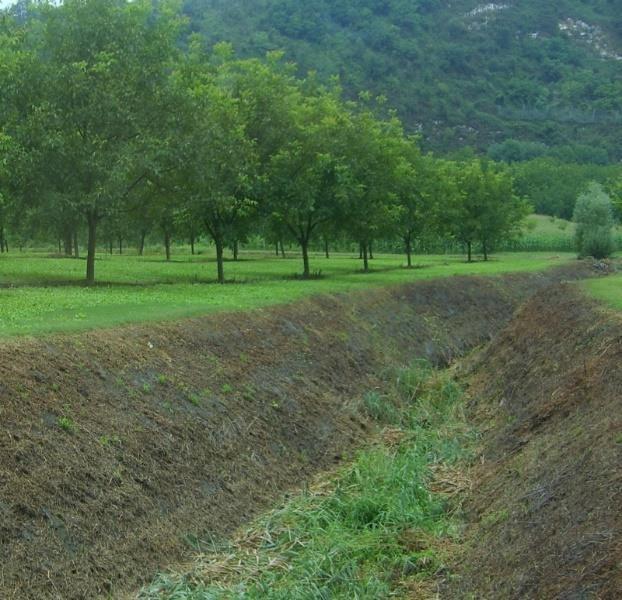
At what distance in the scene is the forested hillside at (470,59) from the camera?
149875 mm

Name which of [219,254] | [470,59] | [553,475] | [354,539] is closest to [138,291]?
→ [219,254]

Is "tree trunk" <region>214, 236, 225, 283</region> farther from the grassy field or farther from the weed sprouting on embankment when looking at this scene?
the weed sprouting on embankment

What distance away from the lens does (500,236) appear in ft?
235

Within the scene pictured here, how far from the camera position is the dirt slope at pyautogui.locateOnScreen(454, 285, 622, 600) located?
8.98 metres

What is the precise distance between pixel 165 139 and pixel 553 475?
75.4 feet

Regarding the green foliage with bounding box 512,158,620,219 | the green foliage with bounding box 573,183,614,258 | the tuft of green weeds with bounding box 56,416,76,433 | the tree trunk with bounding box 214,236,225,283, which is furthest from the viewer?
the green foliage with bounding box 512,158,620,219

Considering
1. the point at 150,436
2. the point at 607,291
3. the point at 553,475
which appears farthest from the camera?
the point at 607,291

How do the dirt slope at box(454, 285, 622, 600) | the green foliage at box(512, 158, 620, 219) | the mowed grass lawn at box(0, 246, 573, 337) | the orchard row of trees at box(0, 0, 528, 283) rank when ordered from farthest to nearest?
the green foliage at box(512, 158, 620, 219), the orchard row of trees at box(0, 0, 528, 283), the mowed grass lawn at box(0, 246, 573, 337), the dirt slope at box(454, 285, 622, 600)

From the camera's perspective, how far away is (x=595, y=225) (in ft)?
251

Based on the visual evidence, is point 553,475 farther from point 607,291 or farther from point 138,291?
point 138,291

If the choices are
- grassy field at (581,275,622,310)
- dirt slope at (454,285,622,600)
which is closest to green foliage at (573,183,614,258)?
grassy field at (581,275,622,310)

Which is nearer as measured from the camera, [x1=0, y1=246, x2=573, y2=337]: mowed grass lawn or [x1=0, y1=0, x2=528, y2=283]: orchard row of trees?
[x1=0, y1=246, x2=573, y2=337]: mowed grass lawn

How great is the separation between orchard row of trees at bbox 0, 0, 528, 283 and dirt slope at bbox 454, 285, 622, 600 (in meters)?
15.1

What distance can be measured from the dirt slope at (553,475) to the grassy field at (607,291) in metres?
1.25
